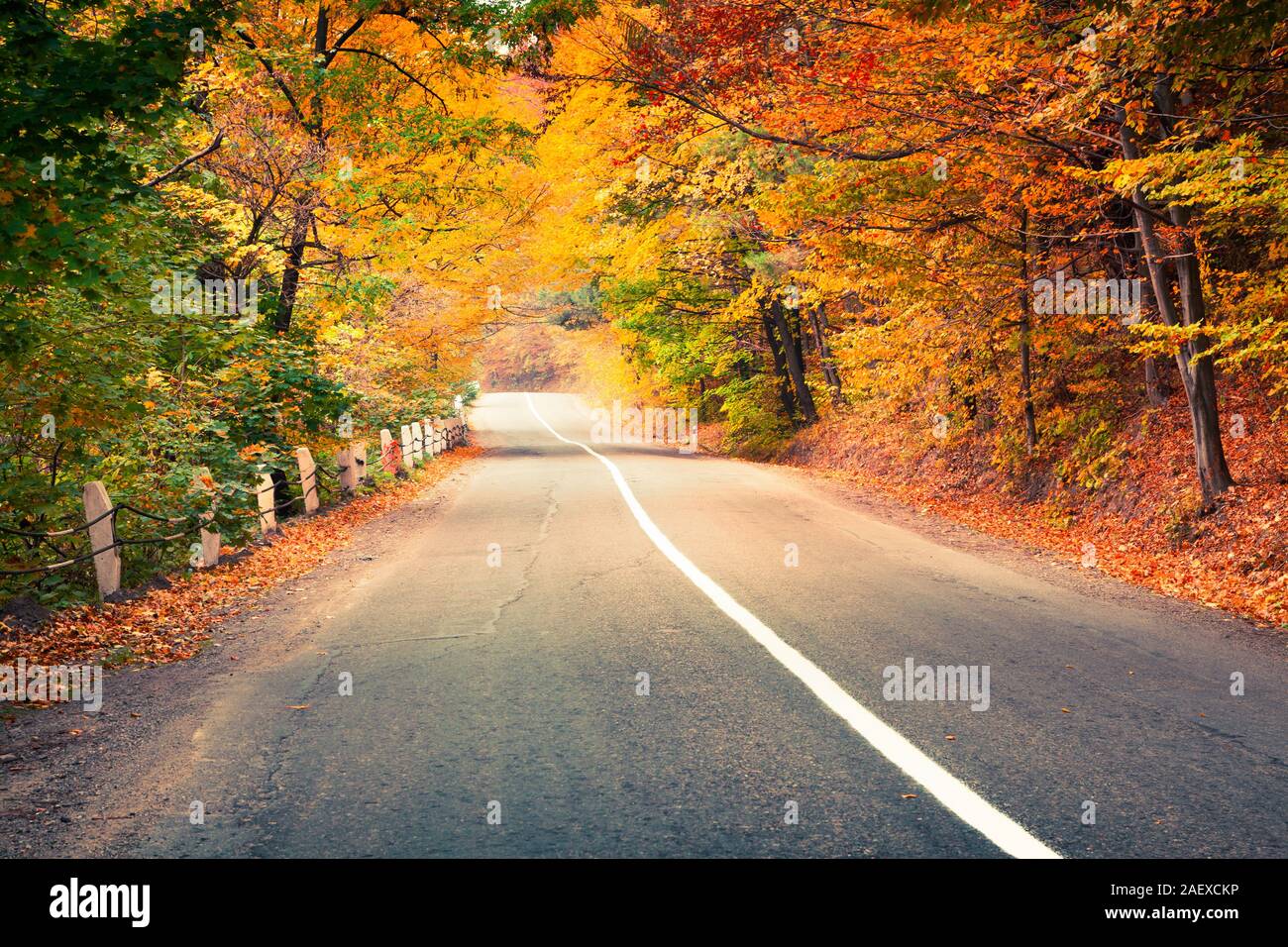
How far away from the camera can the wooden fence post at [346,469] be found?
17.5m

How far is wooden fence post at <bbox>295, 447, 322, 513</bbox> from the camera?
48.6 feet

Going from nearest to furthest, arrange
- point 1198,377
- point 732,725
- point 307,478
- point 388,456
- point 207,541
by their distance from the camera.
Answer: point 732,725 → point 207,541 → point 1198,377 → point 307,478 → point 388,456

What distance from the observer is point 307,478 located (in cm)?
1521

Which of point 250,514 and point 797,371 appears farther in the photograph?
point 797,371

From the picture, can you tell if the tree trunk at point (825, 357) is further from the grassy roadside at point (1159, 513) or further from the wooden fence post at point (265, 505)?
the wooden fence post at point (265, 505)

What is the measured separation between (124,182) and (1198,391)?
1133cm

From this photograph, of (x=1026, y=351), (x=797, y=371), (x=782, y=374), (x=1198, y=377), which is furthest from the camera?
(x=782, y=374)

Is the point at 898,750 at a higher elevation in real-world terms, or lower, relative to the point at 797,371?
lower

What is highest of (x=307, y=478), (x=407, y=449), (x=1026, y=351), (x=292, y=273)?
(x=292, y=273)

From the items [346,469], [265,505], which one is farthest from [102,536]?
[346,469]

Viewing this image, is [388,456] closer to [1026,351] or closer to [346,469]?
[346,469]

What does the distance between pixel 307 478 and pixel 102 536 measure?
619 cm

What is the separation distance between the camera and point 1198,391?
11.2m

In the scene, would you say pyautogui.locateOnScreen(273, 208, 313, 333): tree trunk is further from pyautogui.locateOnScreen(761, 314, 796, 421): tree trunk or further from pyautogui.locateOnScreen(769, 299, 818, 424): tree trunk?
pyautogui.locateOnScreen(761, 314, 796, 421): tree trunk
